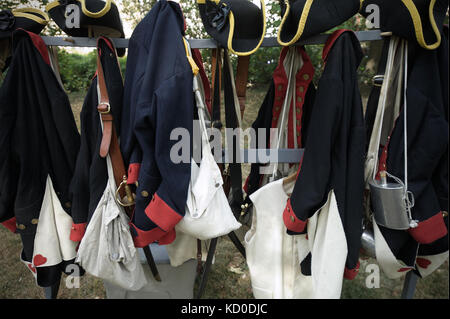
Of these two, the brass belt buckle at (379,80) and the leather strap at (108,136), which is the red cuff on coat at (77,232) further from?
the brass belt buckle at (379,80)

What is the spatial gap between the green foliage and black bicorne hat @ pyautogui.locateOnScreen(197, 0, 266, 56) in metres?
1.43

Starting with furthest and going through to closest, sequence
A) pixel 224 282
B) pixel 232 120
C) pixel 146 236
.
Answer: pixel 224 282 < pixel 232 120 < pixel 146 236

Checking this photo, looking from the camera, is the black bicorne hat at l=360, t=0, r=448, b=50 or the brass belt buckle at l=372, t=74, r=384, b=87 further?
the brass belt buckle at l=372, t=74, r=384, b=87

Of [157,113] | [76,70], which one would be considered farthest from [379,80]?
[76,70]

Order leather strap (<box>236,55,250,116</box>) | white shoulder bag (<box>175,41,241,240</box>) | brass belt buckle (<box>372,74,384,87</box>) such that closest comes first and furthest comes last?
white shoulder bag (<box>175,41,241,240</box>), brass belt buckle (<box>372,74,384,87</box>), leather strap (<box>236,55,250,116</box>)

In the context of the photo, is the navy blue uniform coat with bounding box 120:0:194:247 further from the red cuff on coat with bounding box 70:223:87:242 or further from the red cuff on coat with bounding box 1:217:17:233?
the red cuff on coat with bounding box 1:217:17:233

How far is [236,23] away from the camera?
113 cm

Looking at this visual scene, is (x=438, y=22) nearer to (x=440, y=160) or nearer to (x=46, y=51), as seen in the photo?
(x=440, y=160)

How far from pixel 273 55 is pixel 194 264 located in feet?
5.48

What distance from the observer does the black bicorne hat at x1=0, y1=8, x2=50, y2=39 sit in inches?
45.8

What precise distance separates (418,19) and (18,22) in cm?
163

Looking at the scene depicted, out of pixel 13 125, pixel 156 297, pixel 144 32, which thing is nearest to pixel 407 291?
pixel 156 297
